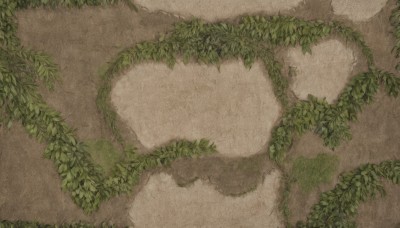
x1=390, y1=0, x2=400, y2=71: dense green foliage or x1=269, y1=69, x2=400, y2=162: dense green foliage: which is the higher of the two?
x1=390, y1=0, x2=400, y2=71: dense green foliage

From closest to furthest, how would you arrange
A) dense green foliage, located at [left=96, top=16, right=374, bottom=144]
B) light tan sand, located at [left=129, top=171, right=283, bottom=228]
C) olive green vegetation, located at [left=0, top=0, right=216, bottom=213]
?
1. olive green vegetation, located at [left=0, top=0, right=216, bottom=213]
2. dense green foliage, located at [left=96, top=16, right=374, bottom=144]
3. light tan sand, located at [left=129, top=171, right=283, bottom=228]

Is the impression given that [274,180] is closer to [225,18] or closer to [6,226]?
[225,18]

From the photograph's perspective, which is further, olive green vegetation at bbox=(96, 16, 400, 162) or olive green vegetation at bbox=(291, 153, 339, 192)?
olive green vegetation at bbox=(291, 153, 339, 192)

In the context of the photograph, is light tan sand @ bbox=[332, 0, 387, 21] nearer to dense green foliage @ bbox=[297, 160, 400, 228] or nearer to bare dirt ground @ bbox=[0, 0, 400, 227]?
bare dirt ground @ bbox=[0, 0, 400, 227]

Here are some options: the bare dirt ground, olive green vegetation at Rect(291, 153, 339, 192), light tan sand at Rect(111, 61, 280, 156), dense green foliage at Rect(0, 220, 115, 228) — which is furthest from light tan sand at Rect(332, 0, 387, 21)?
dense green foliage at Rect(0, 220, 115, 228)

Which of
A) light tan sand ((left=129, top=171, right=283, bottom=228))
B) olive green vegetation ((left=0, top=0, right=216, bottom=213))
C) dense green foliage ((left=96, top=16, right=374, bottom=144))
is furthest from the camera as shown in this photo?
light tan sand ((left=129, top=171, right=283, bottom=228))

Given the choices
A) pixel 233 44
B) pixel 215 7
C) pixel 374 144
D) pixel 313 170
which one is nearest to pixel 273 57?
pixel 233 44

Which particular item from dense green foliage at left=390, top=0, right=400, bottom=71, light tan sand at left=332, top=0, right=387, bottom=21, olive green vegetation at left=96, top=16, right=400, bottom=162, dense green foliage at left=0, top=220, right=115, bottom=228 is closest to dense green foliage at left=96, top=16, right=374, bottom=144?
olive green vegetation at left=96, top=16, right=400, bottom=162

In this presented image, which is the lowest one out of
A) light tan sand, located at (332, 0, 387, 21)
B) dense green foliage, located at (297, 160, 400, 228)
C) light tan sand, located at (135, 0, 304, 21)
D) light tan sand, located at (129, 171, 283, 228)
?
light tan sand, located at (129, 171, 283, 228)

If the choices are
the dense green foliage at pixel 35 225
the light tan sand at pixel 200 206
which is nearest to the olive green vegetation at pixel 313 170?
the light tan sand at pixel 200 206
